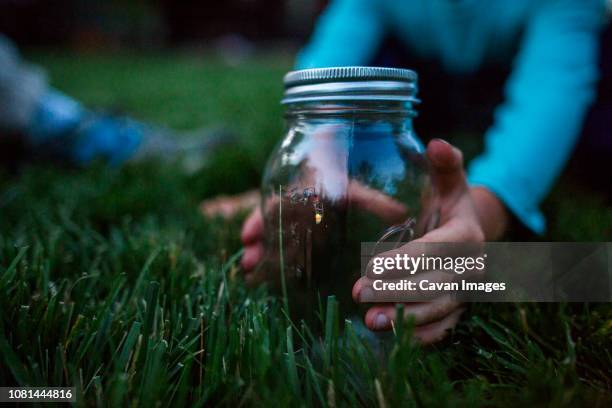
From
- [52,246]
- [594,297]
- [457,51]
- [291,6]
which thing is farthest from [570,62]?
[291,6]

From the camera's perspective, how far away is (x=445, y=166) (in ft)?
1.81

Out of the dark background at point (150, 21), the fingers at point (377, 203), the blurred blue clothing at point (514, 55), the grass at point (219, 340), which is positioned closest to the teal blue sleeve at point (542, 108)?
the blurred blue clothing at point (514, 55)

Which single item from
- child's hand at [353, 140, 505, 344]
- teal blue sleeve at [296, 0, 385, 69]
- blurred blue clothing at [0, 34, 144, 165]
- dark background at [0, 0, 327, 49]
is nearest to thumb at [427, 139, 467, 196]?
child's hand at [353, 140, 505, 344]

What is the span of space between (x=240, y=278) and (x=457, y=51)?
0.72 metres

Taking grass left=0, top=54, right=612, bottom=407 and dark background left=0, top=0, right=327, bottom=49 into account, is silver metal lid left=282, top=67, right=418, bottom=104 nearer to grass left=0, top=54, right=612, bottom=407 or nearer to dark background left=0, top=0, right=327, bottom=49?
grass left=0, top=54, right=612, bottom=407

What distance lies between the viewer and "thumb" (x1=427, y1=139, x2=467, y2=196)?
1.73 ft

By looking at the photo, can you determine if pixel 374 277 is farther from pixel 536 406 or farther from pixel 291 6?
pixel 291 6

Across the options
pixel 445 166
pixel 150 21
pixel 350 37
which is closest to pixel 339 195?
pixel 445 166

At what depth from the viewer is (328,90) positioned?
51 cm

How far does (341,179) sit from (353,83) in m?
A: 0.10

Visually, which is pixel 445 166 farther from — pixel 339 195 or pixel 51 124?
pixel 51 124

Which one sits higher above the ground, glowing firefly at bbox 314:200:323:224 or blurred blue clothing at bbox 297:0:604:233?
blurred blue clothing at bbox 297:0:604:233

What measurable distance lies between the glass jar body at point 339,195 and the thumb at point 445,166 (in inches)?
1.2

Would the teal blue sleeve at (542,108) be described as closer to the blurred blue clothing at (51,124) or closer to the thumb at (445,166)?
the thumb at (445,166)
